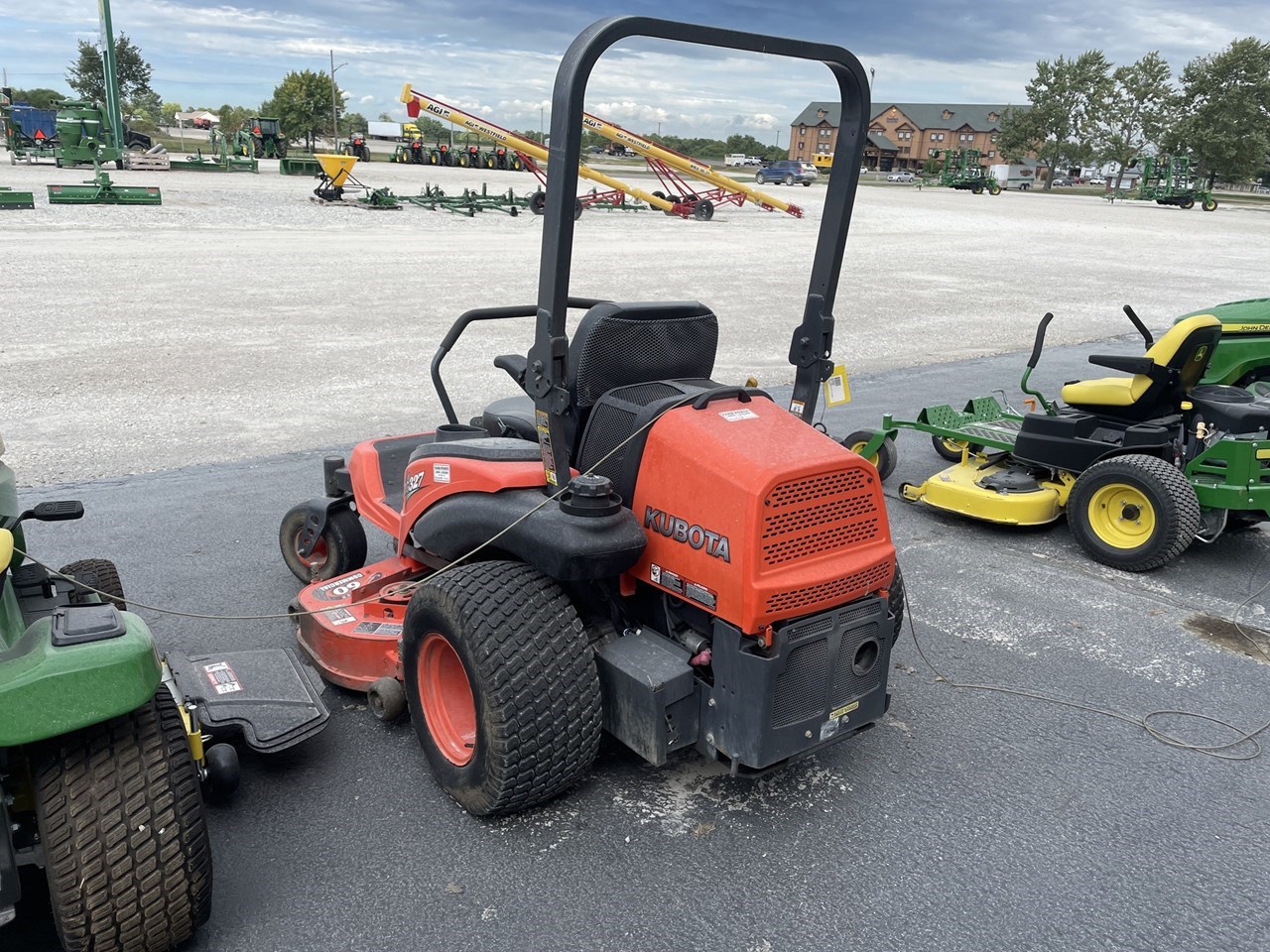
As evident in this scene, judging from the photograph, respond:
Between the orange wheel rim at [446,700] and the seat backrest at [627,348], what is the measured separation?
770 millimetres

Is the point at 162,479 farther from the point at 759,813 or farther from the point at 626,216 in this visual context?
the point at 626,216

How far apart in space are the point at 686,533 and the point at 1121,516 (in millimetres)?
3524

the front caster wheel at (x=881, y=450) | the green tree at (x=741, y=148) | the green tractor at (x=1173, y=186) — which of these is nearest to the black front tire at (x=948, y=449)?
the front caster wheel at (x=881, y=450)

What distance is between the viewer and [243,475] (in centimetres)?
629

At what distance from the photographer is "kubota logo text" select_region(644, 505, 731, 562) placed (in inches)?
109

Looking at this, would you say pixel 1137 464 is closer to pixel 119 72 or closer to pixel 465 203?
pixel 465 203

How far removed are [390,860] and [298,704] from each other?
2.29ft

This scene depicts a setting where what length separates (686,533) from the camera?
2902 mm

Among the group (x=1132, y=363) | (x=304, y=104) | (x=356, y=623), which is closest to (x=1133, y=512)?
(x=1132, y=363)

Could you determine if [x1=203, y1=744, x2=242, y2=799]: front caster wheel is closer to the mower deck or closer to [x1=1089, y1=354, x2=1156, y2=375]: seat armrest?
the mower deck

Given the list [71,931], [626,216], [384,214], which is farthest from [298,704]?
[626,216]

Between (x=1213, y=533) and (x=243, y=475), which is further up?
(x=1213, y=533)

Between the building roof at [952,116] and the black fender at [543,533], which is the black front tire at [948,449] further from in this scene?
the building roof at [952,116]

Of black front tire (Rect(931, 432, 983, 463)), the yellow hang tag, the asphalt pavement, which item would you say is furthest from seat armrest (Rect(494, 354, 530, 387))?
black front tire (Rect(931, 432, 983, 463))
